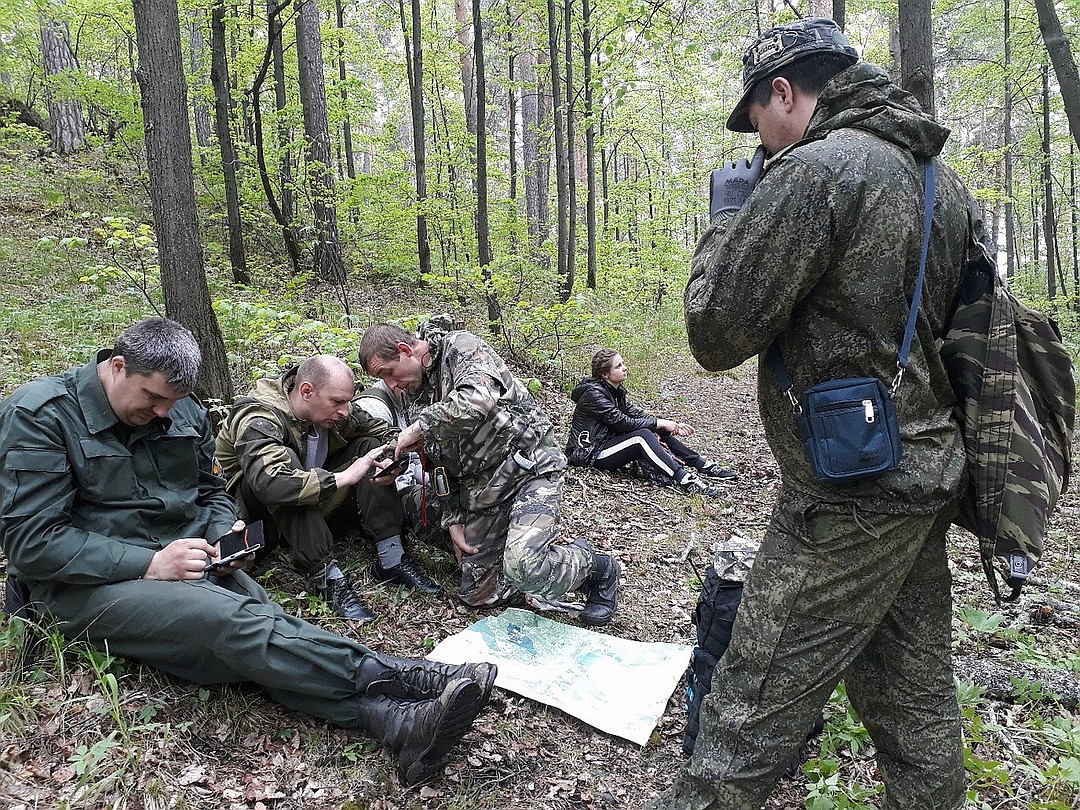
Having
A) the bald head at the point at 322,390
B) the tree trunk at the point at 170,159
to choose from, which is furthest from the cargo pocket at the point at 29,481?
the tree trunk at the point at 170,159

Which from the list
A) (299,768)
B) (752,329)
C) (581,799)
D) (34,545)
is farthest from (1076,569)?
(34,545)

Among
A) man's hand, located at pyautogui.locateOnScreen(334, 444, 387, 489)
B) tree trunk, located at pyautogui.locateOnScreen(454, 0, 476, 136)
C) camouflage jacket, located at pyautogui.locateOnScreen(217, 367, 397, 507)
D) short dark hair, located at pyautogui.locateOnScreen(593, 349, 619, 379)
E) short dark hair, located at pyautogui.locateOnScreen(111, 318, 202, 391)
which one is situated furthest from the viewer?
tree trunk, located at pyautogui.locateOnScreen(454, 0, 476, 136)

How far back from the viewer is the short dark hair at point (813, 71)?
1998 mm

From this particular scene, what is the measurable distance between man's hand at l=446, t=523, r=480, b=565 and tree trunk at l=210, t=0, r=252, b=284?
22.5 feet

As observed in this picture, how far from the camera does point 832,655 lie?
75.4 inches

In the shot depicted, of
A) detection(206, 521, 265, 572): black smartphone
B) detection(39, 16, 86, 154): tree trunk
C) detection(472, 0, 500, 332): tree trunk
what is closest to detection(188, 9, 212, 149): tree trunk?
detection(39, 16, 86, 154): tree trunk

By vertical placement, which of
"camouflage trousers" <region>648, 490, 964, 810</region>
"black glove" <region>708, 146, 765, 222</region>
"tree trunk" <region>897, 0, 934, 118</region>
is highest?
"tree trunk" <region>897, 0, 934, 118</region>

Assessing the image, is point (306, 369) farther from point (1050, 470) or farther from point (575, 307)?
point (575, 307)

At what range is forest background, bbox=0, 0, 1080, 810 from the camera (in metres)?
2.66

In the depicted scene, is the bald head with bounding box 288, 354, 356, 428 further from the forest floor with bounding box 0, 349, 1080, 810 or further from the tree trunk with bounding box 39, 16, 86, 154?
the tree trunk with bounding box 39, 16, 86, 154

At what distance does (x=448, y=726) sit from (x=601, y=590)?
4.97ft

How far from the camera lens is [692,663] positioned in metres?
2.72

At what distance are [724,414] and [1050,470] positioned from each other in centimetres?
808

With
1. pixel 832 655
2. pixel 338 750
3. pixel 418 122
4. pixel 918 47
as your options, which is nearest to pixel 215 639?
pixel 338 750
